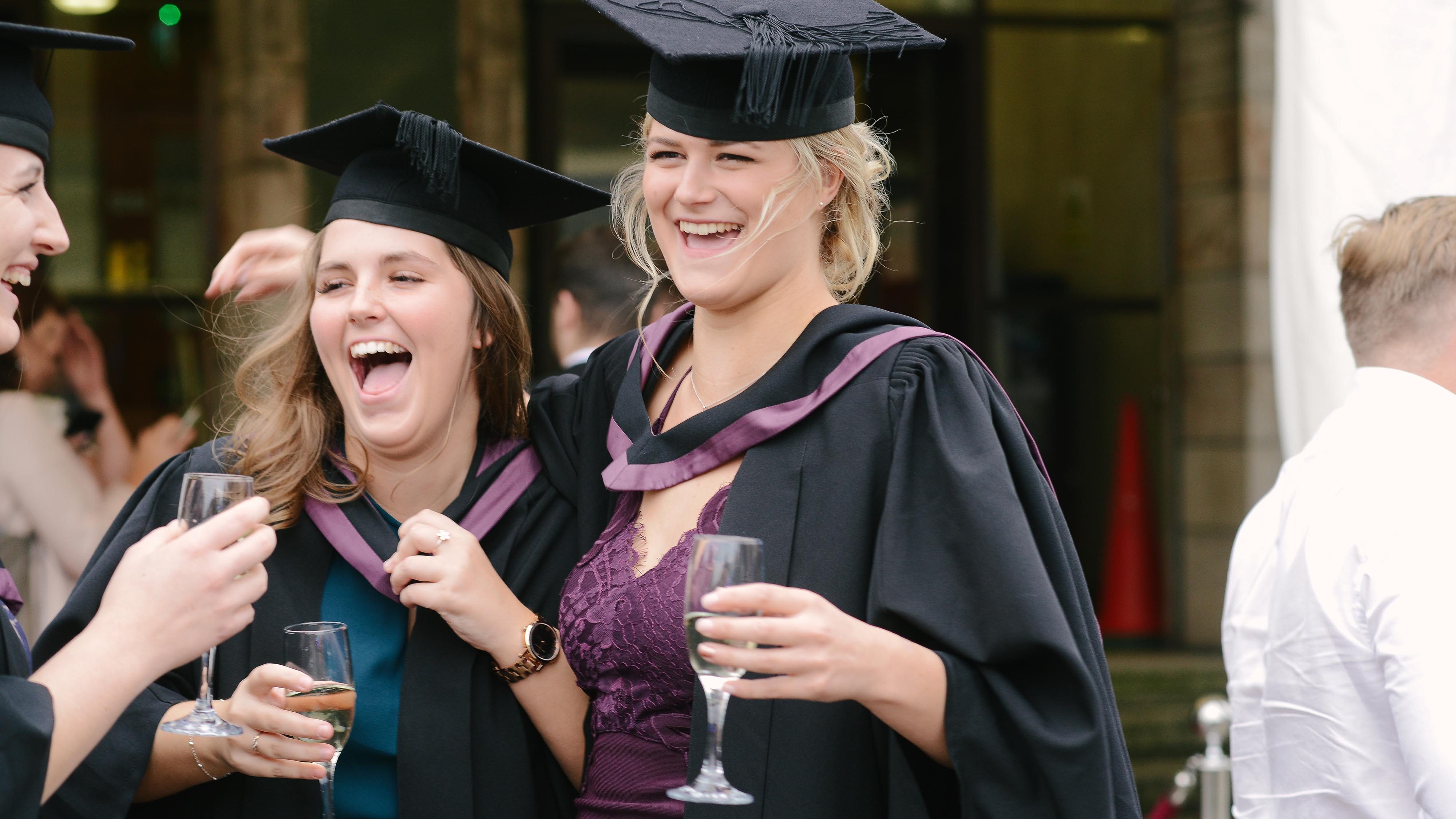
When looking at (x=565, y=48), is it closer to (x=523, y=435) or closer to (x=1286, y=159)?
(x=1286, y=159)

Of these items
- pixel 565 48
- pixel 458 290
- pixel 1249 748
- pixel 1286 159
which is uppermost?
pixel 565 48

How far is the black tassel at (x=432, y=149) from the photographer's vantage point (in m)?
2.39

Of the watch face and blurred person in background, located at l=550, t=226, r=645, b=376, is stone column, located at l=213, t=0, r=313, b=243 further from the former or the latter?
the watch face

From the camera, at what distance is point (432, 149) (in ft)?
7.89

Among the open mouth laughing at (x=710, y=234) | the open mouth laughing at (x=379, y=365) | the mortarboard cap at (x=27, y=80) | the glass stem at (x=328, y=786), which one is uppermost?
the mortarboard cap at (x=27, y=80)

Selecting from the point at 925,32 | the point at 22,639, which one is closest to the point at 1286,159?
the point at 925,32

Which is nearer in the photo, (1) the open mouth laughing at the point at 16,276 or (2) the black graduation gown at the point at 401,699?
(1) the open mouth laughing at the point at 16,276

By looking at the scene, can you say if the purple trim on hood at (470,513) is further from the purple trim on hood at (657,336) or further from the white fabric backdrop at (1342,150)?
the white fabric backdrop at (1342,150)

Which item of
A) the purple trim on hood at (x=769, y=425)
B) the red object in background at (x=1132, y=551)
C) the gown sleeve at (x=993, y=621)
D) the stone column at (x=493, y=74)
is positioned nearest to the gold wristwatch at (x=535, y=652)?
the purple trim on hood at (x=769, y=425)

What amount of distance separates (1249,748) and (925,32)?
1722 millimetres

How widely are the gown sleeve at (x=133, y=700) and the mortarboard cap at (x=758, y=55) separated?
3.58ft

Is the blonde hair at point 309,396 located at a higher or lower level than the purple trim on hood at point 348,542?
higher

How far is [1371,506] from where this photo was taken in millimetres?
2479

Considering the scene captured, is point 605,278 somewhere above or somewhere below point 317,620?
above
